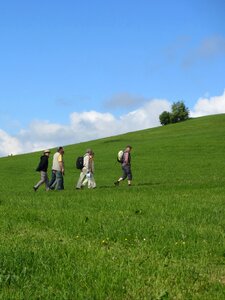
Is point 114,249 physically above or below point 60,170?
below

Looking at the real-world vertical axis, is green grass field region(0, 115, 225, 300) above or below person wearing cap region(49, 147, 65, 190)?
below

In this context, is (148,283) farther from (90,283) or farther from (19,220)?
(19,220)

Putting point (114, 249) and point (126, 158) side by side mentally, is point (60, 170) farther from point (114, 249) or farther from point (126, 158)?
point (114, 249)

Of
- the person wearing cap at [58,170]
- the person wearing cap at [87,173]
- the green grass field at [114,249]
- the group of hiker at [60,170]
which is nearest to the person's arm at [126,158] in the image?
the group of hiker at [60,170]

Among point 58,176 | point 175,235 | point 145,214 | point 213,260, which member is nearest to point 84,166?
point 58,176

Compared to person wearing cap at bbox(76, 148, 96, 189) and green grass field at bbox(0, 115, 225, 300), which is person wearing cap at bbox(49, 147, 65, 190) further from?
green grass field at bbox(0, 115, 225, 300)

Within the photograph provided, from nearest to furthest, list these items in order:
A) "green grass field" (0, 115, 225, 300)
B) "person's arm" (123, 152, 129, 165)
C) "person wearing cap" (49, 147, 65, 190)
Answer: "green grass field" (0, 115, 225, 300) → "person wearing cap" (49, 147, 65, 190) → "person's arm" (123, 152, 129, 165)

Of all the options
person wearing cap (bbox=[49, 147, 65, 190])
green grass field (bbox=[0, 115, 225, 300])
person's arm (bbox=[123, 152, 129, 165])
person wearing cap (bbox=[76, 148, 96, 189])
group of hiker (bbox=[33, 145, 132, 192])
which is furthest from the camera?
person's arm (bbox=[123, 152, 129, 165])

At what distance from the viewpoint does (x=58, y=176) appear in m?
22.7

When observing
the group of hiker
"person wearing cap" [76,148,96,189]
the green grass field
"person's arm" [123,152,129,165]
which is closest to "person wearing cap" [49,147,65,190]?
the group of hiker

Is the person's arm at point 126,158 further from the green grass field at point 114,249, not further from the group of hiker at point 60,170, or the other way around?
the green grass field at point 114,249

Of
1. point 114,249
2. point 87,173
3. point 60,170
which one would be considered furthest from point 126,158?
point 114,249

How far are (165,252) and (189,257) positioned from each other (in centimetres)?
41

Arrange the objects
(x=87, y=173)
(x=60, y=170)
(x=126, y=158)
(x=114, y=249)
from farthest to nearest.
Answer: (x=126, y=158)
(x=87, y=173)
(x=60, y=170)
(x=114, y=249)
